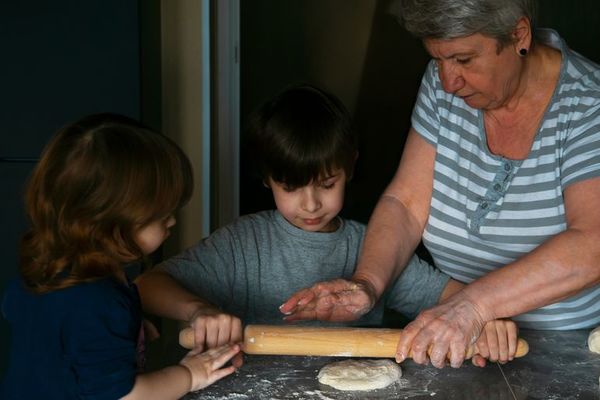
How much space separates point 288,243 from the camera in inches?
77.7

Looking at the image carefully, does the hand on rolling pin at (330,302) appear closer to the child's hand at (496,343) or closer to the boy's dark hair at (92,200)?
the child's hand at (496,343)

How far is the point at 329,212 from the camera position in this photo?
1.86 metres

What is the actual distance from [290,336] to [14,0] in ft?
4.71

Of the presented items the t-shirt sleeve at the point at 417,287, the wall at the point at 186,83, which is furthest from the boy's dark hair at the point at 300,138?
the wall at the point at 186,83

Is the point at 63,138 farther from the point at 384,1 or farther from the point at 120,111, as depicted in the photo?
the point at 384,1

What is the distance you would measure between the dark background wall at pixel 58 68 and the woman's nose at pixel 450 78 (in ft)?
3.61

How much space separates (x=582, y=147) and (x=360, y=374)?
585mm

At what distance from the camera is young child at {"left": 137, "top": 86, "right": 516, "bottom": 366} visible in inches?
70.6

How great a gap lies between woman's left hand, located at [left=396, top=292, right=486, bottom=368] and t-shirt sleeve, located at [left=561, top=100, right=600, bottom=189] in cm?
33

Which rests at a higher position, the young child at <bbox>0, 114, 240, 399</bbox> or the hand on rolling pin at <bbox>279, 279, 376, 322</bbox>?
the young child at <bbox>0, 114, 240, 399</bbox>

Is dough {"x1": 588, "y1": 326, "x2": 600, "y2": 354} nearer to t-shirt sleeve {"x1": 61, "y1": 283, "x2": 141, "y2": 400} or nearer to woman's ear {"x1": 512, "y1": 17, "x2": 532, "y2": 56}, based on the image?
woman's ear {"x1": 512, "y1": 17, "x2": 532, "y2": 56}

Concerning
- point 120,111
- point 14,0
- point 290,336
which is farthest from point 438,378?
point 14,0

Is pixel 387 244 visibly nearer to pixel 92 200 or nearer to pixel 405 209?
pixel 405 209

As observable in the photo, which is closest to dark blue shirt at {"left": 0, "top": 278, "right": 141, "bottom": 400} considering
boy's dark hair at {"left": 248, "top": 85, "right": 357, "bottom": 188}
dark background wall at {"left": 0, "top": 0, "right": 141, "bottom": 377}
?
boy's dark hair at {"left": 248, "top": 85, "right": 357, "bottom": 188}
